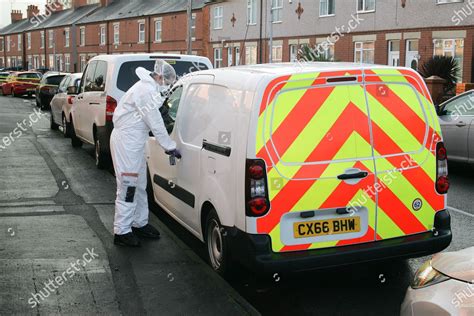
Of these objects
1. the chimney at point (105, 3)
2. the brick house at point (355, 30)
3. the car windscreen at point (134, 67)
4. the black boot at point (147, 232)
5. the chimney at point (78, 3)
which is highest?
the chimney at point (78, 3)

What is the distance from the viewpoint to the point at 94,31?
6706cm

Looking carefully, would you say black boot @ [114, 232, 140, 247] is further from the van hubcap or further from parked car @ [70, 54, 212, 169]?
parked car @ [70, 54, 212, 169]

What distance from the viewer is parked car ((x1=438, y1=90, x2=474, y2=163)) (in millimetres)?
10680

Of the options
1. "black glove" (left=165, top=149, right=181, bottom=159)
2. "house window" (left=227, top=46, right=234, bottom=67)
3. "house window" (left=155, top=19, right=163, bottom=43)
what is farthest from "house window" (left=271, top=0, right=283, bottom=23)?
"black glove" (left=165, top=149, right=181, bottom=159)

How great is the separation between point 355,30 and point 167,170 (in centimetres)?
2673

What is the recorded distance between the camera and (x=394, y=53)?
29.8 meters

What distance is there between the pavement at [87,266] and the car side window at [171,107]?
1250 millimetres

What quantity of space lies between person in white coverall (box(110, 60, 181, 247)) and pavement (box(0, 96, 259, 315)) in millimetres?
295

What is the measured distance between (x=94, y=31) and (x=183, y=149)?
6399 cm

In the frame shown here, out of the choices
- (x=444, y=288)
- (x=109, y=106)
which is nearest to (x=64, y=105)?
(x=109, y=106)

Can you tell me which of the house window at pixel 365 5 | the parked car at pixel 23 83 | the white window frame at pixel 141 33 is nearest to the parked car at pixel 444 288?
the house window at pixel 365 5

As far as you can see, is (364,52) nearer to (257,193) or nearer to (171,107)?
(171,107)

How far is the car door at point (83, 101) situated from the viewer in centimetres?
1212

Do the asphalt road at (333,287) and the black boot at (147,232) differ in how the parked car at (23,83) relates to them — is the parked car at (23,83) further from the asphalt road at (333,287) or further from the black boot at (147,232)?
the black boot at (147,232)
